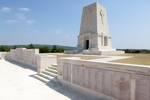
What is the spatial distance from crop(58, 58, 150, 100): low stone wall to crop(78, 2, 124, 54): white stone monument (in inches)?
373

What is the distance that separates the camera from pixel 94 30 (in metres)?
16.9

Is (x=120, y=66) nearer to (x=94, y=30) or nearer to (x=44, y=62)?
(x=44, y=62)

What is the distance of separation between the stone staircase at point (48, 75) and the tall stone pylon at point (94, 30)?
7.80 m

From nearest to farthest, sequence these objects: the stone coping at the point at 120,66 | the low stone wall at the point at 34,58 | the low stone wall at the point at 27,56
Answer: the stone coping at the point at 120,66 < the low stone wall at the point at 34,58 < the low stone wall at the point at 27,56

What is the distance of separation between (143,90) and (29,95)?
419 centimetres

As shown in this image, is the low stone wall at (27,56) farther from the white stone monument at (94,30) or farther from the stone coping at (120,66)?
the stone coping at (120,66)

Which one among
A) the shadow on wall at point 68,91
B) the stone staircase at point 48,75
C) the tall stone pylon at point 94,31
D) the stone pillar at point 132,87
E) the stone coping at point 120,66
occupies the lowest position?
the shadow on wall at point 68,91

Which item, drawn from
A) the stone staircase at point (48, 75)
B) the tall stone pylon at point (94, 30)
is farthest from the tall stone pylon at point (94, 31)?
the stone staircase at point (48, 75)

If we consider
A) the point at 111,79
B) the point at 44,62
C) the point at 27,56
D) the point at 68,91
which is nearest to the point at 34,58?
the point at 27,56

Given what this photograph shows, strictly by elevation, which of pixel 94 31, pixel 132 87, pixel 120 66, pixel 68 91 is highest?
pixel 94 31

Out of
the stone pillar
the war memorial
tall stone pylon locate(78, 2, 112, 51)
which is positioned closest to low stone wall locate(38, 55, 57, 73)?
the war memorial

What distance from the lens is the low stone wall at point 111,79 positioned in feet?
13.4

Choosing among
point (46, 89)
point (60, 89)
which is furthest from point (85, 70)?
point (46, 89)

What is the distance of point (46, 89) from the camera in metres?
6.89
